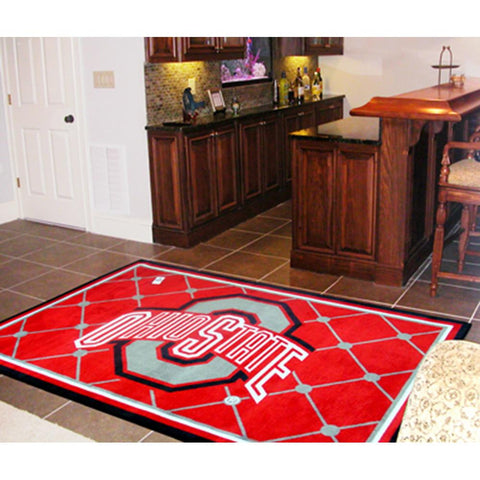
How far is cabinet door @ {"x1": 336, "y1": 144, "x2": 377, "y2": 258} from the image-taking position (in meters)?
3.93

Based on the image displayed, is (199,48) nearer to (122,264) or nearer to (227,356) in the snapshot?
(122,264)

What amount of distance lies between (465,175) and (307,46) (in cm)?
357

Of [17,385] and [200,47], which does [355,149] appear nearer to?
[200,47]

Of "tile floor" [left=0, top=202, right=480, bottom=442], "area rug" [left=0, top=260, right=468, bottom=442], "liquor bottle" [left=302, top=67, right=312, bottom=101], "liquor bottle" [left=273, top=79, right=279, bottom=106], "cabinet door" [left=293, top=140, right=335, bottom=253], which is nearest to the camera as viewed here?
"area rug" [left=0, top=260, right=468, bottom=442]

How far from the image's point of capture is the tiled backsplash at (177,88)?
4797mm

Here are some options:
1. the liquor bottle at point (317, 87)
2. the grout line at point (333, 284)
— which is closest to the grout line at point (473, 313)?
the grout line at point (333, 284)

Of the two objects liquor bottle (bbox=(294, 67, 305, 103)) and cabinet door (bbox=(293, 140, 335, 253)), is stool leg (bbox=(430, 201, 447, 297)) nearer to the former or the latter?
cabinet door (bbox=(293, 140, 335, 253))

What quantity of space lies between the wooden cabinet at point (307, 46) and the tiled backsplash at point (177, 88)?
61 cm

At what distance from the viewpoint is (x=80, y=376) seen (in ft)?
9.61

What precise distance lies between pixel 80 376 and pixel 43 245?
2.41 metres

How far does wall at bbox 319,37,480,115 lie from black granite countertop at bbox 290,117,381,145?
2388 mm

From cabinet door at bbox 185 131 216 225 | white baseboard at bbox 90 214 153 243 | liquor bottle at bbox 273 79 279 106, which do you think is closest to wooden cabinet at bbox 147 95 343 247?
cabinet door at bbox 185 131 216 225

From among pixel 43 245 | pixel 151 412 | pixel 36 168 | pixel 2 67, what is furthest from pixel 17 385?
pixel 2 67
